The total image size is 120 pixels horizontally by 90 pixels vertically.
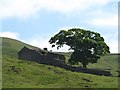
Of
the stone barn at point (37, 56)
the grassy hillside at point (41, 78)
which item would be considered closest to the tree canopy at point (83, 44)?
the stone barn at point (37, 56)

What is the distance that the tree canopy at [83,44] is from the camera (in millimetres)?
97438

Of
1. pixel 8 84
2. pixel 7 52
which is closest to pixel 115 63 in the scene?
pixel 7 52

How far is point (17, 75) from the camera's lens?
5703 centimetres

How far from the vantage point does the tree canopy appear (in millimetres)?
97438

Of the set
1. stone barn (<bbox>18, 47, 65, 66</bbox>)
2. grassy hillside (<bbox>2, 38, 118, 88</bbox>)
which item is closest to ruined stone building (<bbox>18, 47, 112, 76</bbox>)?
stone barn (<bbox>18, 47, 65, 66</bbox>)

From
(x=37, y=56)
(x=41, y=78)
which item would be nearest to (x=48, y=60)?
(x=37, y=56)

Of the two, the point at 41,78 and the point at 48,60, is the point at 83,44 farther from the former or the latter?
the point at 41,78

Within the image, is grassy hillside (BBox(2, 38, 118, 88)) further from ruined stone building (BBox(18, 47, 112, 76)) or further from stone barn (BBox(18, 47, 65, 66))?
stone barn (BBox(18, 47, 65, 66))

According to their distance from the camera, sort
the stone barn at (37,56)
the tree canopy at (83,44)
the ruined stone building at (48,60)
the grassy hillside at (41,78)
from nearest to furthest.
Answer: the grassy hillside at (41,78) → the ruined stone building at (48,60) → the stone barn at (37,56) → the tree canopy at (83,44)

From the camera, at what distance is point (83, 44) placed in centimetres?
9762

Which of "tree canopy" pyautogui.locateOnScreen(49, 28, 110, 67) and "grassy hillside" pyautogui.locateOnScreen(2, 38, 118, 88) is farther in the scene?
"tree canopy" pyautogui.locateOnScreen(49, 28, 110, 67)

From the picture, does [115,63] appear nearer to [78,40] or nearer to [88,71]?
[78,40]

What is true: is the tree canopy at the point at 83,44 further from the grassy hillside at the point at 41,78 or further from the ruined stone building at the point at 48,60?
the grassy hillside at the point at 41,78

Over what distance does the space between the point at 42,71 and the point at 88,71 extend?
1886cm
